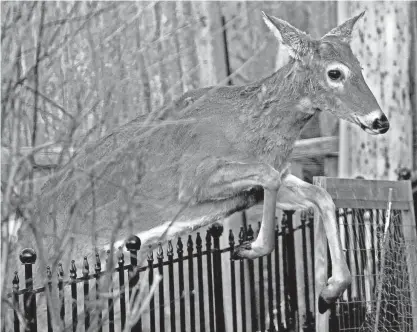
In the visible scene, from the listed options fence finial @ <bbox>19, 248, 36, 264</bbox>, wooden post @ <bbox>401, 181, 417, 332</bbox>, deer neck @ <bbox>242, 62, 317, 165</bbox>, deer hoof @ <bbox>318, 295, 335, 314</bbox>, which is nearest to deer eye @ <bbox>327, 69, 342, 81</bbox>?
deer neck @ <bbox>242, 62, 317, 165</bbox>

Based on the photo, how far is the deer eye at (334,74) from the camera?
5660 millimetres

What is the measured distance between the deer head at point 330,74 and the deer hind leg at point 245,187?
534mm

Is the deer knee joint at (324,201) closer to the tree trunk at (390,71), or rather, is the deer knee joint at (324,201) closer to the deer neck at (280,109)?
the deer neck at (280,109)

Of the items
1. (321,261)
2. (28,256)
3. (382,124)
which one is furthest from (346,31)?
(28,256)

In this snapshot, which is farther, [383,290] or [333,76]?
[383,290]

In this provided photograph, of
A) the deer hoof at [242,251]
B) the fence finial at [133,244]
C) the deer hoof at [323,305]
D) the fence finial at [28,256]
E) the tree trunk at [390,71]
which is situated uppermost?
the tree trunk at [390,71]

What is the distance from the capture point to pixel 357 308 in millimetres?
6918

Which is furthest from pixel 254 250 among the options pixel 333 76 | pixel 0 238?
pixel 0 238

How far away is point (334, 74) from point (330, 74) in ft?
0.08

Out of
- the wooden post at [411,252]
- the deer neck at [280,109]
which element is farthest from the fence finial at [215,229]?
the wooden post at [411,252]

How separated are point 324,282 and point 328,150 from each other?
12.3ft

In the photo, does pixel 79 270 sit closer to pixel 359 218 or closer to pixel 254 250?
pixel 254 250

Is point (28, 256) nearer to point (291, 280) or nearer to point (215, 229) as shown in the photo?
point (215, 229)

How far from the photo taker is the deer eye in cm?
566
